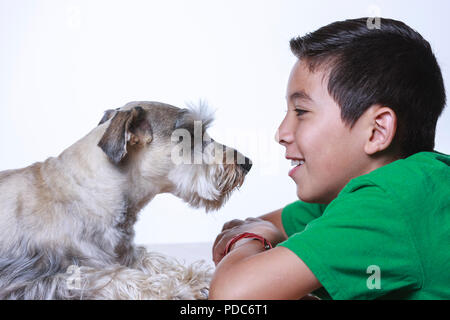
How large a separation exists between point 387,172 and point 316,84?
421 mm

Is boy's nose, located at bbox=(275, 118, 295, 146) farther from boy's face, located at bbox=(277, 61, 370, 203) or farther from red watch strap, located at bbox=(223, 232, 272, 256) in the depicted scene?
red watch strap, located at bbox=(223, 232, 272, 256)

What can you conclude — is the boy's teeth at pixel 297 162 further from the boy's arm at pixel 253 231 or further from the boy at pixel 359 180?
the boy's arm at pixel 253 231

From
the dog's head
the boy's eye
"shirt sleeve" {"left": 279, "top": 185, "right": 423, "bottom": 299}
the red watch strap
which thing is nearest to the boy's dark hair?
the boy's eye

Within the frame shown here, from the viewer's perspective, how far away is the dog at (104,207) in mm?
1680

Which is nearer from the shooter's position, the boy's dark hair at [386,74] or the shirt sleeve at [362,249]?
the shirt sleeve at [362,249]

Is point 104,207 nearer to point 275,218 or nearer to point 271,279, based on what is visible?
point 271,279

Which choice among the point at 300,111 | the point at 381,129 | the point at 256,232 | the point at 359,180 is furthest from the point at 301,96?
the point at 256,232

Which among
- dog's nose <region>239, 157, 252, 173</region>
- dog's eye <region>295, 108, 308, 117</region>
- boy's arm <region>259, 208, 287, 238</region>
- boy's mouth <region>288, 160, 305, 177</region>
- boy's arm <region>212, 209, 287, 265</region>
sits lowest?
boy's arm <region>259, 208, 287, 238</region>

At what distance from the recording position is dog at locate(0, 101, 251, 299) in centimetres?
168

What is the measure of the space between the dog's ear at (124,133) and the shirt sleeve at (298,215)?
837 mm

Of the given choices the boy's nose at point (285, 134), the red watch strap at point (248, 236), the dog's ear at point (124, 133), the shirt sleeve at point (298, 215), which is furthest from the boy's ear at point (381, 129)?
the dog's ear at point (124, 133)

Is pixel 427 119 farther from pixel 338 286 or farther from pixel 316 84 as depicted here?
pixel 338 286
